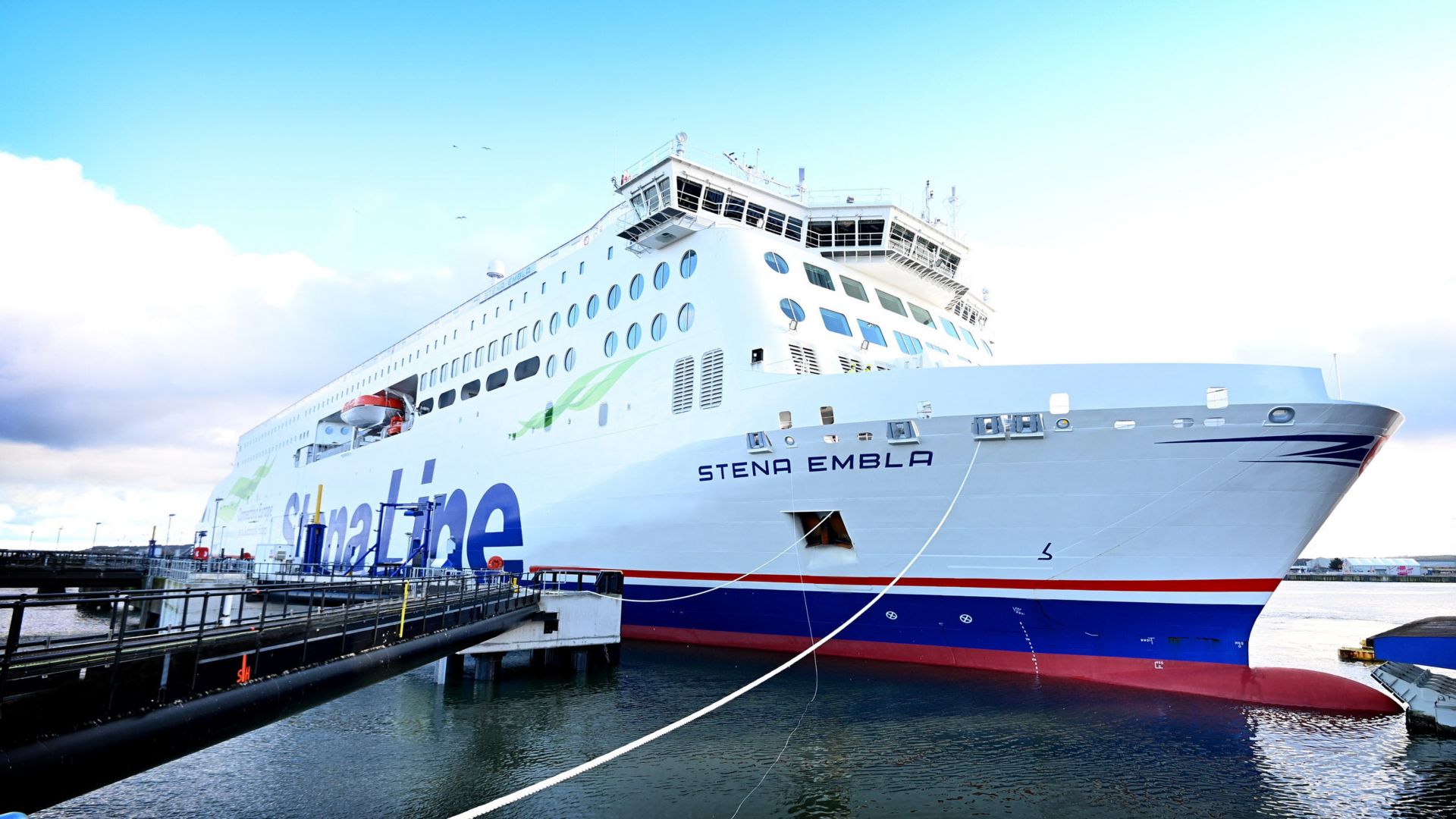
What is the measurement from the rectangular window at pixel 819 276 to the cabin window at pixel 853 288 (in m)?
0.45

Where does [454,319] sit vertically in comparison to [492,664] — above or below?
above

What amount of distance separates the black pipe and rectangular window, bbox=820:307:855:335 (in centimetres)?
1243

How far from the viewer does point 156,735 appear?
6.05 meters

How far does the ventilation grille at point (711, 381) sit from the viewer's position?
17578mm

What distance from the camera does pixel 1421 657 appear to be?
12.1 metres

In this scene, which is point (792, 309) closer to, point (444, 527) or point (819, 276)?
point (819, 276)

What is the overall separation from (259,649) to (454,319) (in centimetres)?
2551

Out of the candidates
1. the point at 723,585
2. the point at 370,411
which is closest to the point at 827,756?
the point at 723,585

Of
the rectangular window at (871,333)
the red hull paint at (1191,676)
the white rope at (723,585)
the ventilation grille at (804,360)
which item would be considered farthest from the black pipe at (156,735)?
the rectangular window at (871,333)

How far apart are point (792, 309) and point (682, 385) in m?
3.25

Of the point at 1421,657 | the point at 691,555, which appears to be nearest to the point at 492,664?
the point at 691,555

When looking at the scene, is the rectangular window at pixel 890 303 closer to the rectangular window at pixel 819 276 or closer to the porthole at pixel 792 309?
the rectangular window at pixel 819 276

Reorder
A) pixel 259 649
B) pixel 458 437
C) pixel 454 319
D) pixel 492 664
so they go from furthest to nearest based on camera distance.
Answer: pixel 454 319 → pixel 458 437 → pixel 492 664 → pixel 259 649

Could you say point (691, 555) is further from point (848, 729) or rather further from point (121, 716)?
point (121, 716)
